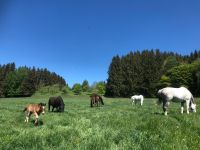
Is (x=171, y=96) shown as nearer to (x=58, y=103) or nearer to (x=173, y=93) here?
(x=173, y=93)

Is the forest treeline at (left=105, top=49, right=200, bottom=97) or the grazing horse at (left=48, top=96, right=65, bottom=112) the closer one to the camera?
the grazing horse at (left=48, top=96, right=65, bottom=112)

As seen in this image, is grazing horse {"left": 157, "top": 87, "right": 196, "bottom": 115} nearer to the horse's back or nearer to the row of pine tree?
the horse's back

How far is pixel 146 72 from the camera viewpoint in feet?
433

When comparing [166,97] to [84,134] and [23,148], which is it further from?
[23,148]

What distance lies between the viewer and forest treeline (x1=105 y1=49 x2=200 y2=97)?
11971 cm

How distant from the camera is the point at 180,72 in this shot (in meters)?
117

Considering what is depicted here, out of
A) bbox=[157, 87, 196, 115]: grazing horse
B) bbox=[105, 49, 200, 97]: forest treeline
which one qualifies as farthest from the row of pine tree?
bbox=[157, 87, 196, 115]: grazing horse

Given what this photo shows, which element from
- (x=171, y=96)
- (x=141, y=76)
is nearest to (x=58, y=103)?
(x=171, y=96)

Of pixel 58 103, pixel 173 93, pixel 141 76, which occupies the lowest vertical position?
pixel 58 103

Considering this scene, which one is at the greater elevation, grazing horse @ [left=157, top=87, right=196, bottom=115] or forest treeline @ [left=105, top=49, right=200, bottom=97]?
forest treeline @ [left=105, top=49, right=200, bottom=97]

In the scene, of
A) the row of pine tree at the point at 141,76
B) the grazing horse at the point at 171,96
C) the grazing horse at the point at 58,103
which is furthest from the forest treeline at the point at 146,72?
the grazing horse at the point at 171,96

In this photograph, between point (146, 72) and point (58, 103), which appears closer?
point (58, 103)

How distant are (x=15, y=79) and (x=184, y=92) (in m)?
134

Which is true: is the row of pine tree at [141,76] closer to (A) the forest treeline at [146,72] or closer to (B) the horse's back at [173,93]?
(A) the forest treeline at [146,72]
